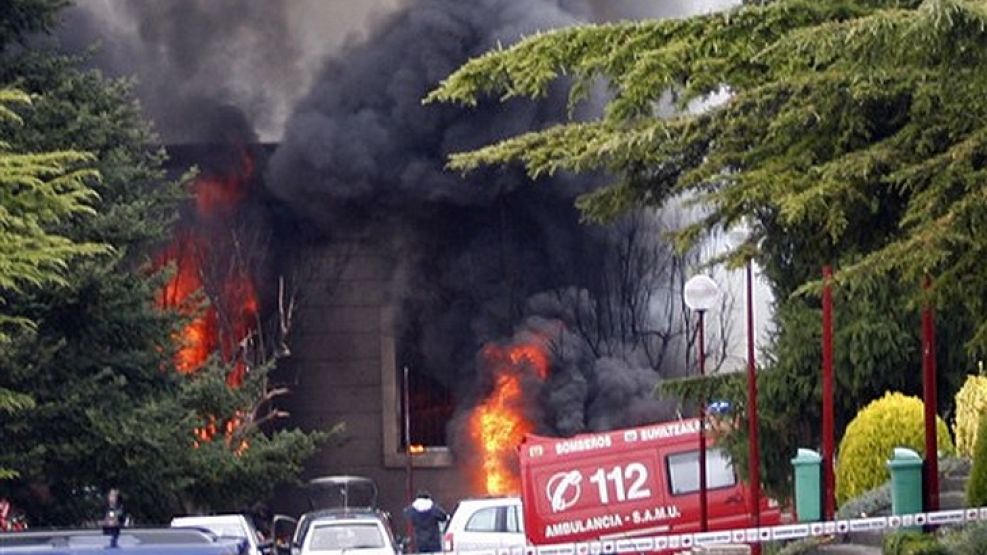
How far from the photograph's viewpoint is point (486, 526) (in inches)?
1000

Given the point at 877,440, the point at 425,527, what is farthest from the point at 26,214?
the point at 425,527

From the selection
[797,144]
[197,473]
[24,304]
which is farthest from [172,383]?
[797,144]

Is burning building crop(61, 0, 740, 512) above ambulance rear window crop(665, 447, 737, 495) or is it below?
above

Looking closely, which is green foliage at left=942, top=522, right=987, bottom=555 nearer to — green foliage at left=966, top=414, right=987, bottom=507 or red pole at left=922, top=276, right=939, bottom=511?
green foliage at left=966, top=414, right=987, bottom=507

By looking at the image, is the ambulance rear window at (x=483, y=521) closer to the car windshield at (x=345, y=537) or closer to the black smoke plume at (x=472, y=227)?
the car windshield at (x=345, y=537)

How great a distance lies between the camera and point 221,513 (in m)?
Result: 34.4

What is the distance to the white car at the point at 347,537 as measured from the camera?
24188 millimetres

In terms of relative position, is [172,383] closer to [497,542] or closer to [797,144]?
[497,542]

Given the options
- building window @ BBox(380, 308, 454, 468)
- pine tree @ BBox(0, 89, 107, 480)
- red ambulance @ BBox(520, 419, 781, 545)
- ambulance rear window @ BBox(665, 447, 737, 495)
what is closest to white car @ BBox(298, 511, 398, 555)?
red ambulance @ BBox(520, 419, 781, 545)

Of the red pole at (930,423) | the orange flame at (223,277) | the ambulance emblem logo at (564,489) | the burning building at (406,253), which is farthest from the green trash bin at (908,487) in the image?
the orange flame at (223,277)

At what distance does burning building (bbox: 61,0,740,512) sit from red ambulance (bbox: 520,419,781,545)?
20.4m

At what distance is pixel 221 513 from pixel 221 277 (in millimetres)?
16976

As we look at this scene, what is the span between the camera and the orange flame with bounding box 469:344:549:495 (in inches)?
1864

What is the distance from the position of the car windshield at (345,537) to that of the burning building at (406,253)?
876 inches
